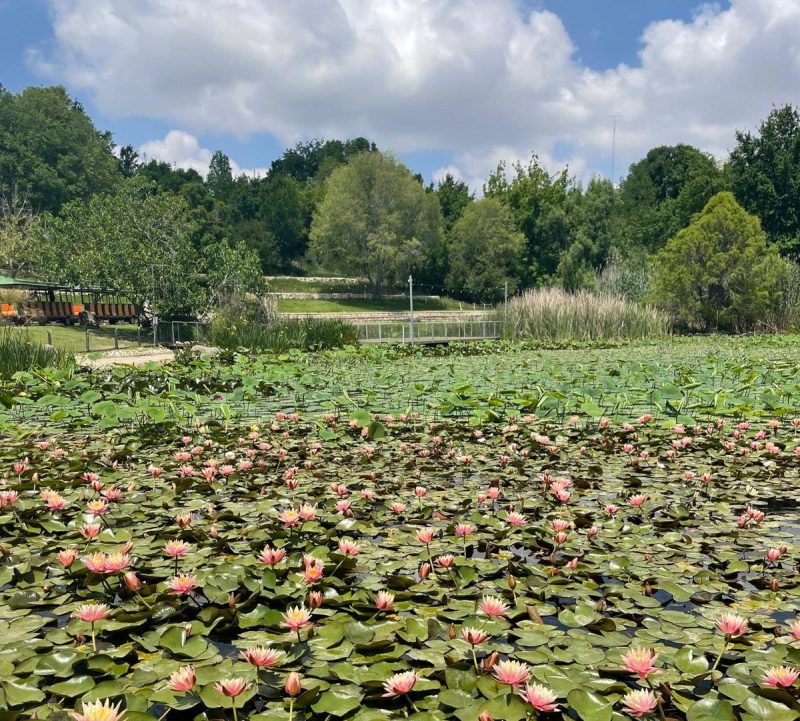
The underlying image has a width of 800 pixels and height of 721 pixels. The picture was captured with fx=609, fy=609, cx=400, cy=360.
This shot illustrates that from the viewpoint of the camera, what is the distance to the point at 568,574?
213cm

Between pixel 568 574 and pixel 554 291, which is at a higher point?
pixel 554 291

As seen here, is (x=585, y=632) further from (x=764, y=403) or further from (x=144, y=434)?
(x=764, y=403)

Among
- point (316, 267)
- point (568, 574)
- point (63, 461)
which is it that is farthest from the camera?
point (316, 267)

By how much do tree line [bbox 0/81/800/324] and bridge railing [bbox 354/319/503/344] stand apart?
14.1ft

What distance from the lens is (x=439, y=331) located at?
20938 mm

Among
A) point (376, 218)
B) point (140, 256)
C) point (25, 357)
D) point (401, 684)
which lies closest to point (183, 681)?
point (401, 684)

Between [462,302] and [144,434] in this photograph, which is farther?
[462,302]

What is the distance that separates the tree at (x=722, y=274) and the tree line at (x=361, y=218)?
16.2 inches

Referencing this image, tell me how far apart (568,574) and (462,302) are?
141ft

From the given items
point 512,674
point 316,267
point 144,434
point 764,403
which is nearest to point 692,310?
point 764,403

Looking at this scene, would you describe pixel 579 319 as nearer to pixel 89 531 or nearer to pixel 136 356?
pixel 136 356

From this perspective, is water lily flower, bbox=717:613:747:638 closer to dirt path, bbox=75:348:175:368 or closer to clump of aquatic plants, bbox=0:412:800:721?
clump of aquatic plants, bbox=0:412:800:721

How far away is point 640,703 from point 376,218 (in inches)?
1606

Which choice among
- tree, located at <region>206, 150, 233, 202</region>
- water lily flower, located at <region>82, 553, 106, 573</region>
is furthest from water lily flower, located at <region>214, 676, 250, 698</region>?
tree, located at <region>206, 150, 233, 202</region>
